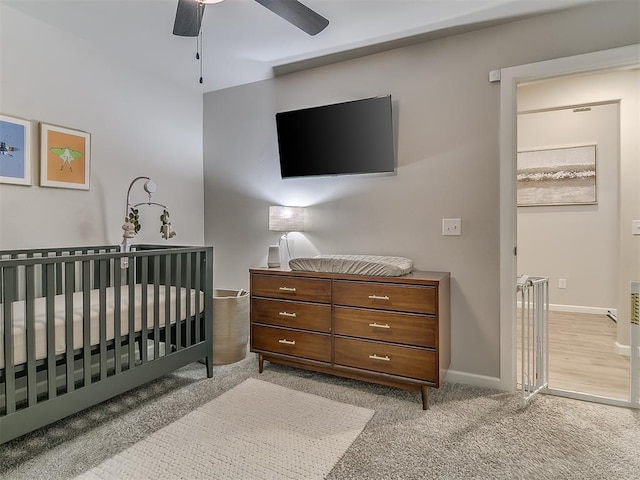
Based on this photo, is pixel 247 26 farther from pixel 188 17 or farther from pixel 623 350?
pixel 623 350

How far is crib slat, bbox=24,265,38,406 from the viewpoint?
1600mm

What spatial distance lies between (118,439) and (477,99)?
9.50ft

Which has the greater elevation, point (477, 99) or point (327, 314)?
point (477, 99)

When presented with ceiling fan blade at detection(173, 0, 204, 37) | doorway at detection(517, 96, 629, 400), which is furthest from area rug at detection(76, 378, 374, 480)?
doorway at detection(517, 96, 629, 400)

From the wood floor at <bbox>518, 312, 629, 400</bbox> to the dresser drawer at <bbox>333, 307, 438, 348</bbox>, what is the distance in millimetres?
1093

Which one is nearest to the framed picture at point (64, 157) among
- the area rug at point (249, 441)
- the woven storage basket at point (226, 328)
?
the woven storage basket at point (226, 328)

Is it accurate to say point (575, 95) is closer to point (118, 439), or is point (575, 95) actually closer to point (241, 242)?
point (241, 242)

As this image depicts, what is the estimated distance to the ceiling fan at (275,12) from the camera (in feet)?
5.65

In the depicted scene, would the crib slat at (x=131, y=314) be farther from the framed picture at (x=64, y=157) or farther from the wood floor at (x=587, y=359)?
the wood floor at (x=587, y=359)

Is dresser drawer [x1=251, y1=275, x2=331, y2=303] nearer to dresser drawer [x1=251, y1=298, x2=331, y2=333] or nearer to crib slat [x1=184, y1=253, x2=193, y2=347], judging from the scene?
dresser drawer [x1=251, y1=298, x2=331, y2=333]

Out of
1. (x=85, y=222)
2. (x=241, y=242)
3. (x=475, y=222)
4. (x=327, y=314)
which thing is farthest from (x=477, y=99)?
(x=85, y=222)

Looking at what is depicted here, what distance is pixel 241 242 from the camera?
11.2 ft

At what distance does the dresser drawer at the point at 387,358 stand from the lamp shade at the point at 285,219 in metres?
1.03

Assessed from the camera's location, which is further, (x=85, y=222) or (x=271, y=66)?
(x=271, y=66)
